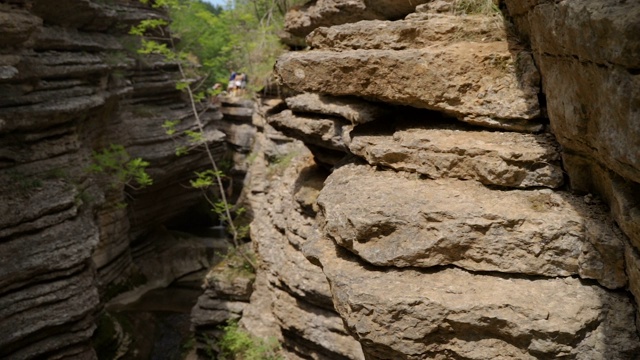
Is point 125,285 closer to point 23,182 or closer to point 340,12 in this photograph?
point 23,182

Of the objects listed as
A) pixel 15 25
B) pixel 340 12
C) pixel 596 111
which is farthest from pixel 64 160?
pixel 596 111

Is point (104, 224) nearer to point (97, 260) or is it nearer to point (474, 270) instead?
point (97, 260)

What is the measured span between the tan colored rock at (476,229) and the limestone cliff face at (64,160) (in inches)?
291

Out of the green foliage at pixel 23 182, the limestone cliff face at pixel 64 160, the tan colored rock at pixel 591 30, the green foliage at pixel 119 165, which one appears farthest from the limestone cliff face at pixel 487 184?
the green foliage at pixel 119 165

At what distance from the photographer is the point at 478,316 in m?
3.63

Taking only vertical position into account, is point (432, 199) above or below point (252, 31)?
below

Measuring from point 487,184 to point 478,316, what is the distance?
115 centimetres

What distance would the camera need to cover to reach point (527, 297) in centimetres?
359

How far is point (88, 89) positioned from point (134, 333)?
6.87 meters

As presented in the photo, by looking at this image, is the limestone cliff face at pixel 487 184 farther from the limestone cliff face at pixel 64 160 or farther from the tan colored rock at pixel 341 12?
the limestone cliff face at pixel 64 160

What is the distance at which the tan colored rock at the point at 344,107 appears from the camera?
5.38 metres

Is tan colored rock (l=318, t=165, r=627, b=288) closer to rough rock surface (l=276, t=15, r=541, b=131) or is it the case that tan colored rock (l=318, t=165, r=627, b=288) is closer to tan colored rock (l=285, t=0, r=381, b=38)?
rough rock surface (l=276, t=15, r=541, b=131)

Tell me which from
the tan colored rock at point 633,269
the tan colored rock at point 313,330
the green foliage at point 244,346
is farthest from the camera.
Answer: the green foliage at point 244,346

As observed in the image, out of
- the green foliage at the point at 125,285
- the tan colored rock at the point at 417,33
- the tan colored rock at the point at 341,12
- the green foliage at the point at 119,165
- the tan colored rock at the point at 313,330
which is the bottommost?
the green foliage at the point at 125,285
